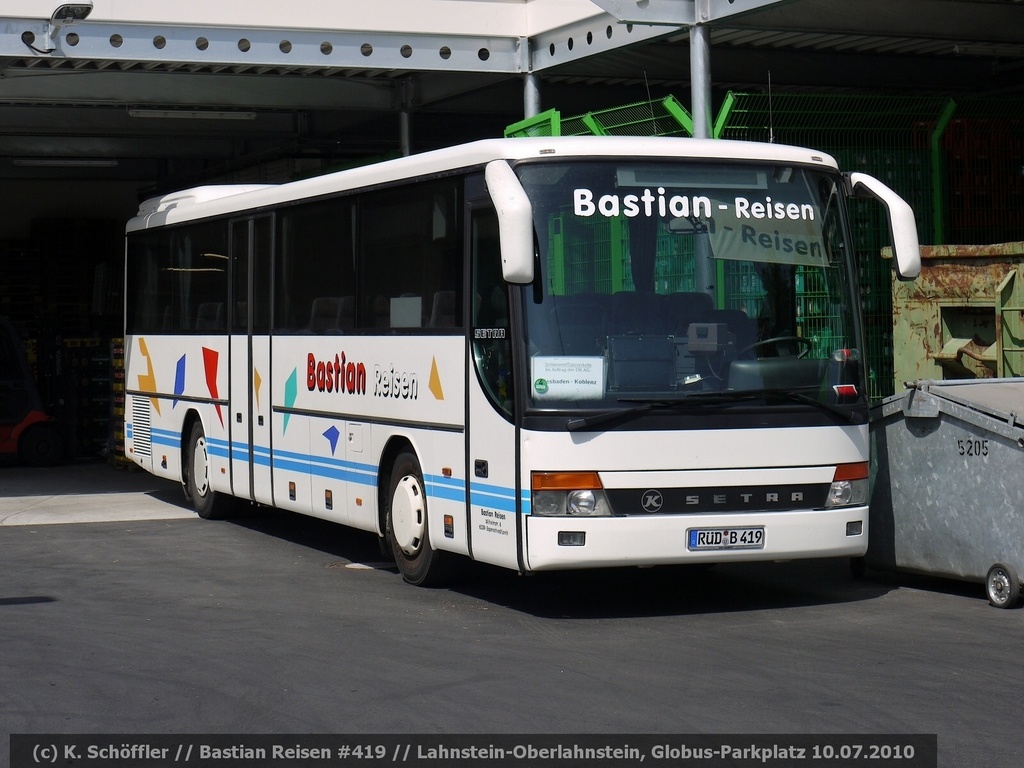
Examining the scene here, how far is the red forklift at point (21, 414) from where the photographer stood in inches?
875

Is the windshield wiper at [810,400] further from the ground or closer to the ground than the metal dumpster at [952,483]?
further from the ground

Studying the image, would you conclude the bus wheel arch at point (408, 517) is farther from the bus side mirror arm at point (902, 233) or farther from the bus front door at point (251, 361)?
the bus side mirror arm at point (902, 233)

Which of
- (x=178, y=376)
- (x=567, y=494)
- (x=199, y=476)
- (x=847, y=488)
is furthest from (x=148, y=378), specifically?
(x=847, y=488)

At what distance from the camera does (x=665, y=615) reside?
962cm

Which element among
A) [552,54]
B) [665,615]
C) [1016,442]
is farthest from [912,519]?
[552,54]

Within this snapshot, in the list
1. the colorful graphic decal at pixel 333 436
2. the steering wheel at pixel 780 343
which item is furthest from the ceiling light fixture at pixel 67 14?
the steering wheel at pixel 780 343

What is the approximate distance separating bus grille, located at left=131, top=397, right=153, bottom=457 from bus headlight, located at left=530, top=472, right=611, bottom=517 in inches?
324

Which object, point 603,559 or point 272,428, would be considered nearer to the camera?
point 603,559

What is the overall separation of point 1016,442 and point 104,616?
5.45 metres

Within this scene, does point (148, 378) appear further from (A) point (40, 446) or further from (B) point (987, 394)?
(B) point (987, 394)

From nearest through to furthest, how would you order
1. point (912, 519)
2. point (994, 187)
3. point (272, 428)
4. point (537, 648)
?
point (537, 648), point (912, 519), point (272, 428), point (994, 187)

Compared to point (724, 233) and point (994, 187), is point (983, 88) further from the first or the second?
point (724, 233)

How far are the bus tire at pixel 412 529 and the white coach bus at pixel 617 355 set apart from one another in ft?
0.07

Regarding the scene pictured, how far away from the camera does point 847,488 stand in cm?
967
